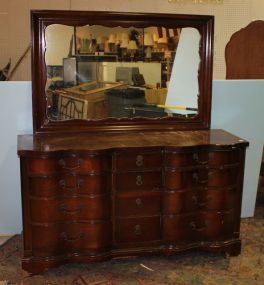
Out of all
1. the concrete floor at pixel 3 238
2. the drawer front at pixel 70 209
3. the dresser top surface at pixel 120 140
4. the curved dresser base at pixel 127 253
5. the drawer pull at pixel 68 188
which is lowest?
the concrete floor at pixel 3 238

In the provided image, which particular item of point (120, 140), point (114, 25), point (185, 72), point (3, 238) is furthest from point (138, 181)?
point (3, 238)

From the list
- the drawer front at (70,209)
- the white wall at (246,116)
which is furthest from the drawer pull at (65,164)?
the white wall at (246,116)

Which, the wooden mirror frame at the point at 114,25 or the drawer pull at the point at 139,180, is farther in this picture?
the wooden mirror frame at the point at 114,25

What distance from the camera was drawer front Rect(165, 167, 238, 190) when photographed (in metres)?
2.12

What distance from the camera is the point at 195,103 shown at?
2531mm

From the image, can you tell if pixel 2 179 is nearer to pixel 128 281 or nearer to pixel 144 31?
pixel 128 281

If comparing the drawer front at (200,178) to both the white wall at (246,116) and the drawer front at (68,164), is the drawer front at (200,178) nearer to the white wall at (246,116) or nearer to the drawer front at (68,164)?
the drawer front at (68,164)

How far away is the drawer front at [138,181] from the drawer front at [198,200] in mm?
89

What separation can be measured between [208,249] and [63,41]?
1.49 m

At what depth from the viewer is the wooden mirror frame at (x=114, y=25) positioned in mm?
2271

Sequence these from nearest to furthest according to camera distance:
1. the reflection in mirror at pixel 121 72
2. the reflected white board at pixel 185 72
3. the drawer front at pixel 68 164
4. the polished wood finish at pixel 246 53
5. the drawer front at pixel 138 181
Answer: the drawer front at pixel 68 164 < the drawer front at pixel 138 181 < the reflection in mirror at pixel 121 72 < the reflected white board at pixel 185 72 < the polished wood finish at pixel 246 53

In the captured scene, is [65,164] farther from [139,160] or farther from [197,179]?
[197,179]

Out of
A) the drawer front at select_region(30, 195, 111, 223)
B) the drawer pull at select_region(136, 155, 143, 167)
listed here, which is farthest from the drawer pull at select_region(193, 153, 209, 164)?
the drawer front at select_region(30, 195, 111, 223)

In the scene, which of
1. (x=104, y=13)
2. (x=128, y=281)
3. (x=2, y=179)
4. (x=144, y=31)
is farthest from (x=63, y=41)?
(x=128, y=281)
